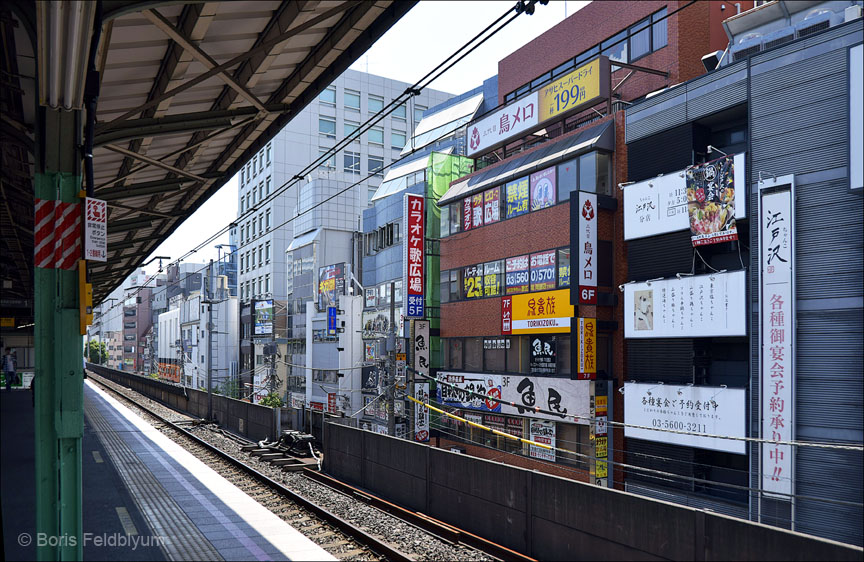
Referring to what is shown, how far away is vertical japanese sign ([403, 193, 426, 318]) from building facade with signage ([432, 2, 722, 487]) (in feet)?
5.28

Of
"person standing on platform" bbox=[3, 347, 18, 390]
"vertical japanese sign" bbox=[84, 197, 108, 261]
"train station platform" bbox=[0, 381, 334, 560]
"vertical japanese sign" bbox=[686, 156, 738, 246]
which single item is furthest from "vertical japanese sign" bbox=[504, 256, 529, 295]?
"person standing on platform" bbox=[3, 347, 18, 390]

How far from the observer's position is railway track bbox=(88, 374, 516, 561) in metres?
12.7

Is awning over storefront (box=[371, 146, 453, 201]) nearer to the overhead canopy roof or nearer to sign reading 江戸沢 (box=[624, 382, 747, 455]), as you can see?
sign reading 江戸沢 (box=[624, 382, 747, 455])

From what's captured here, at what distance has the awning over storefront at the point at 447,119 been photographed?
154 ft

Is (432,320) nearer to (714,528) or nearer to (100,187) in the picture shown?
(100,187)

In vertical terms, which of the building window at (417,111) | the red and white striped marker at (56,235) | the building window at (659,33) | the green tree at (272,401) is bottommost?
the green tree at (272,401)

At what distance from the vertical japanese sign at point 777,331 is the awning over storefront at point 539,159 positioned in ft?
26.4

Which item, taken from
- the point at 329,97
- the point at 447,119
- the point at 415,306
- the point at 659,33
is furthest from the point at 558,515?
the point at 329,97

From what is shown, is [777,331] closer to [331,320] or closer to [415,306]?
[415,306]

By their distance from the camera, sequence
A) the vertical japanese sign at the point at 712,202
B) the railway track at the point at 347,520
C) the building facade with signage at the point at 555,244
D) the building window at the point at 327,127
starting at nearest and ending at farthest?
1. the railway track at the point at 347,520
2. the vertical japanese sign at the point at 712,202
3. the building facade with signage at the point at 555,244
4. the building window at the point at 327,127

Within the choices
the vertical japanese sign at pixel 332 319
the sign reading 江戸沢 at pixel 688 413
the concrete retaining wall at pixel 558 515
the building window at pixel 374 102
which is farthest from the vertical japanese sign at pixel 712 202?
the building window at pixel 374 102

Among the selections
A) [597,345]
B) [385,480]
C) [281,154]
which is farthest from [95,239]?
[281,154]

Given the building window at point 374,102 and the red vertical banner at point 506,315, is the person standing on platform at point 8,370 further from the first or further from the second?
the building window at point 374,102

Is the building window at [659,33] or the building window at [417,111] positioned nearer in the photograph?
the building window at [659,33]
